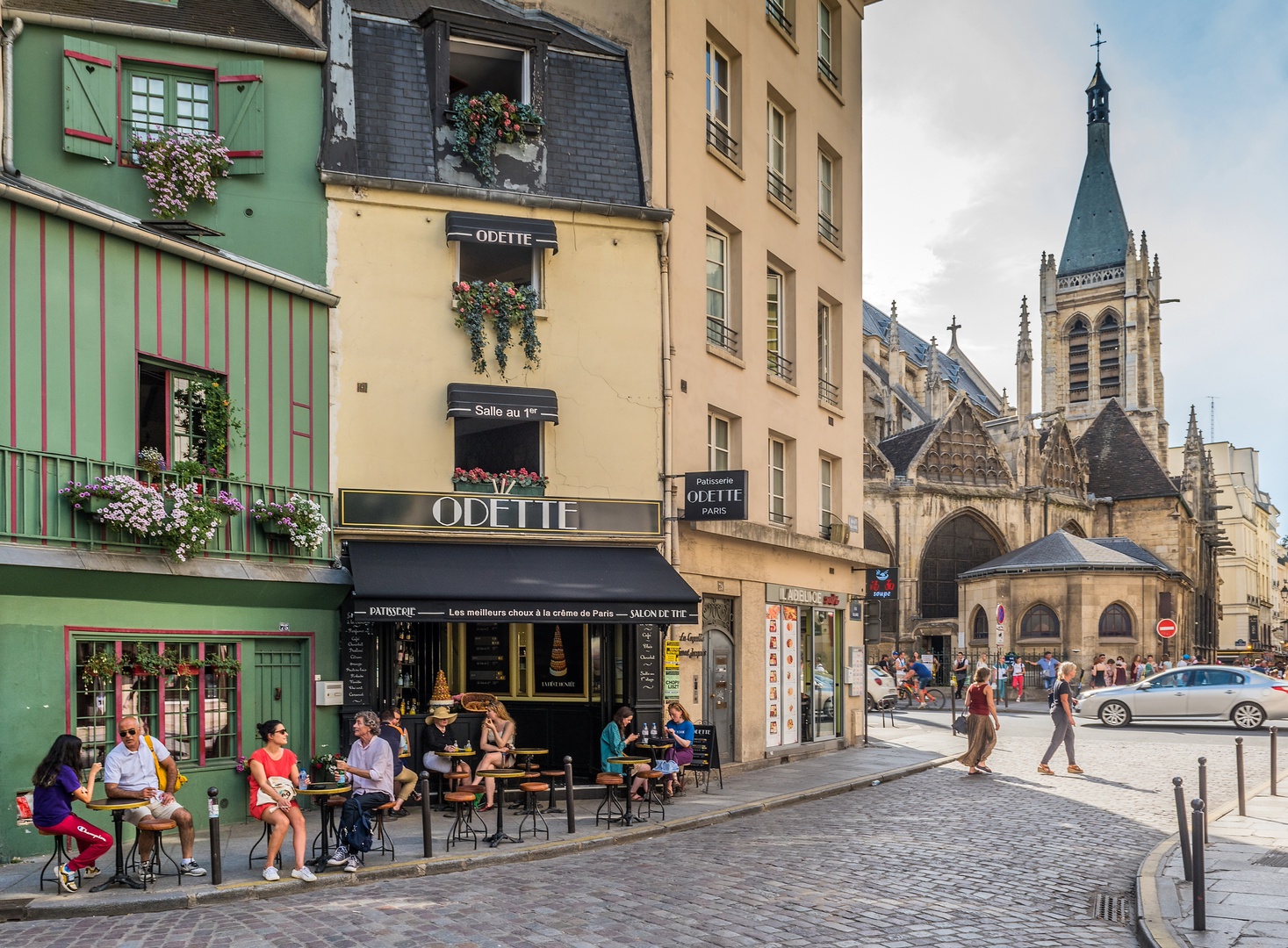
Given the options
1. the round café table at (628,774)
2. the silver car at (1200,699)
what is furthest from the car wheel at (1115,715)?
the round café table at (628,774)

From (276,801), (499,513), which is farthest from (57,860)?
(499,513)

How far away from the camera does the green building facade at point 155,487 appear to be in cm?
1212

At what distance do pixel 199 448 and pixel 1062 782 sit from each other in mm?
11985

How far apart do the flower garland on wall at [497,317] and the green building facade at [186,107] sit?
1.76 meters

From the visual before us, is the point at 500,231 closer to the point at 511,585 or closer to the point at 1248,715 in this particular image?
the point at 511,585

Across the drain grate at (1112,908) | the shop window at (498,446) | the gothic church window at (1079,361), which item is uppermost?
the gothic church window at (1079,361)

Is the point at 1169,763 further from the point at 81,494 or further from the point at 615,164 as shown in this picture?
the point at 81,494

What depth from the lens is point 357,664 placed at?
15.2 metres

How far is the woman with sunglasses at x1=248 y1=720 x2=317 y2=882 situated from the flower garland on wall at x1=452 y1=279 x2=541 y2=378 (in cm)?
641

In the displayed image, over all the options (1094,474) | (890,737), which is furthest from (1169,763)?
(1094,474)

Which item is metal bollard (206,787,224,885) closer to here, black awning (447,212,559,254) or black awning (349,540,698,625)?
black awning (349,540,698,625)

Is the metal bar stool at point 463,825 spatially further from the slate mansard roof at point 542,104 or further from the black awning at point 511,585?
the slate mansard roof at point 542,104

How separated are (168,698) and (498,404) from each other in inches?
201

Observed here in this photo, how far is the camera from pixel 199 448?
14.1 m
